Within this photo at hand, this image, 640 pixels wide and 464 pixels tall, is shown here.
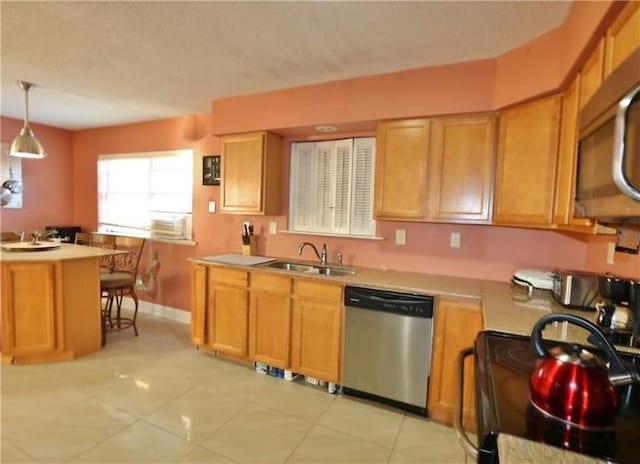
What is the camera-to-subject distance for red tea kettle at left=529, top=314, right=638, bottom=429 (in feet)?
2.92

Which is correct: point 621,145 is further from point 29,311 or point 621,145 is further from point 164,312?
point 164,312

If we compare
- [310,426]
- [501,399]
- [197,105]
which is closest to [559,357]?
[501,399]

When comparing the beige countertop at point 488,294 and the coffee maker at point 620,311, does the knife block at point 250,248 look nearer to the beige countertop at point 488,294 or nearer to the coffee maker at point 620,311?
the beige countertop at point 488,294

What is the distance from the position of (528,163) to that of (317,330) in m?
1.83

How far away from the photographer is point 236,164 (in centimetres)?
338

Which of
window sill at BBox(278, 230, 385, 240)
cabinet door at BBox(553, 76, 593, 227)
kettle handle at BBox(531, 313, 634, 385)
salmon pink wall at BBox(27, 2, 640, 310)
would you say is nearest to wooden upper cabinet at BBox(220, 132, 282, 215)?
salmon pink wall at BBox(27, 2, 640, 310)

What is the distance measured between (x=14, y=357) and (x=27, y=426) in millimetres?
1171

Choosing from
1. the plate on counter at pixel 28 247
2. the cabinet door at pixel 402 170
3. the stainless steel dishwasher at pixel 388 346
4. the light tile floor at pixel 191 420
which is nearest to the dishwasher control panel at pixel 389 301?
the stainless steel dishwasher at pixel 388 346

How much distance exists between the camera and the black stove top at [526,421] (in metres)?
0.83

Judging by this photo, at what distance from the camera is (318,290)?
268cm

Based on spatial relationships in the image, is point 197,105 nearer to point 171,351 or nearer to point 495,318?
point 171,351

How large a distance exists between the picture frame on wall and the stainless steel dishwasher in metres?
2.21

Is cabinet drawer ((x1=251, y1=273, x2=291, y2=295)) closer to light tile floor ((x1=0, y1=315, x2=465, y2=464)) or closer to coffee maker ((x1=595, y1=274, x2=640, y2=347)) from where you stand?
light tile floor ((x1=0, y1=315, x2=465, y2=464))

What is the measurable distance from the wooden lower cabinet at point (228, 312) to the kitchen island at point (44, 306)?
1122 mm
